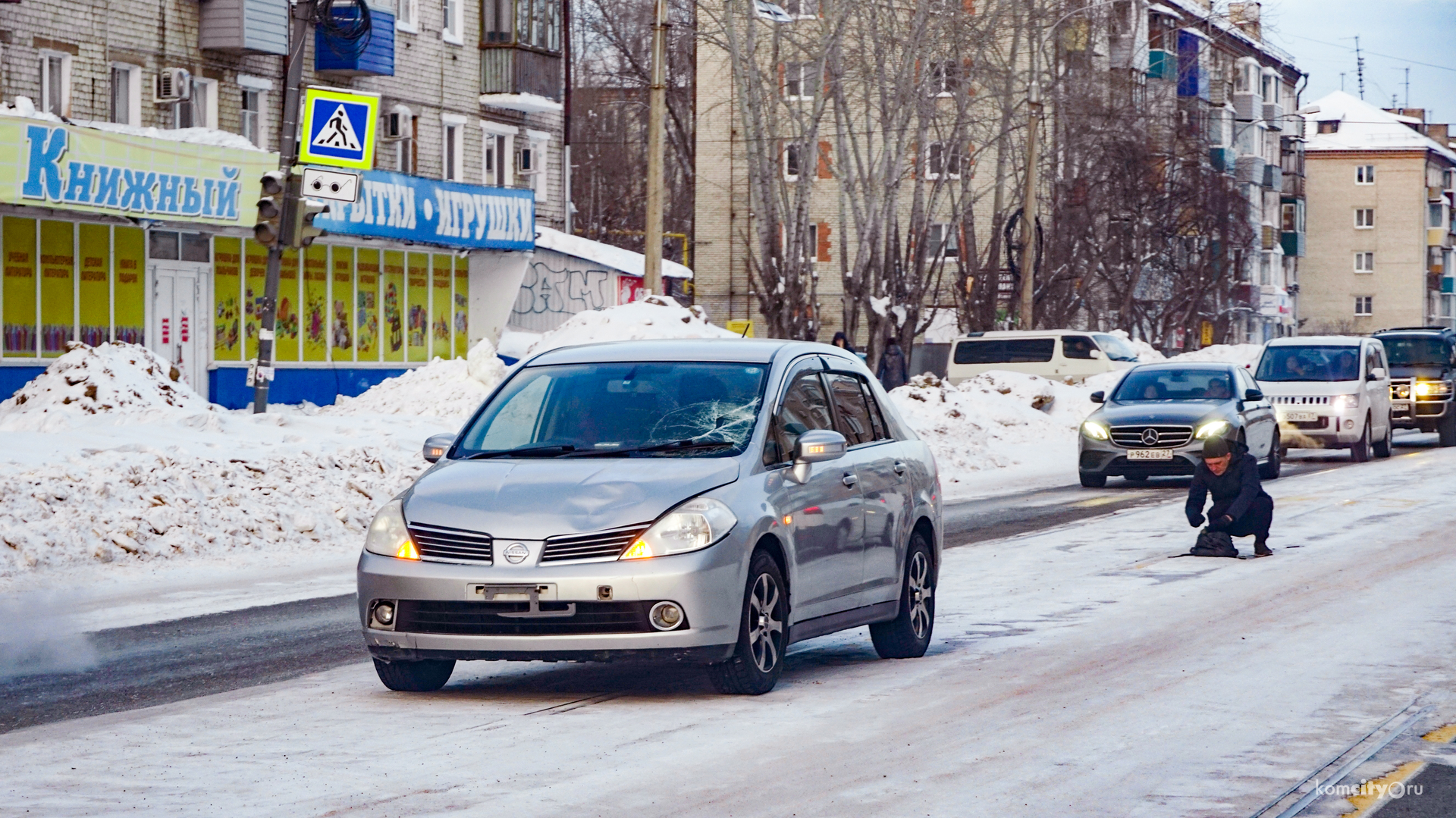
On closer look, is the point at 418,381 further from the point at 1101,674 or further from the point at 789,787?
the point at 789,787

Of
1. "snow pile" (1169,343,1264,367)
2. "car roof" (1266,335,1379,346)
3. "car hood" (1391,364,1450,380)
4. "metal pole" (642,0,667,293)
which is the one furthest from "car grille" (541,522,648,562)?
"snow pile" (1169,343,1264,367)

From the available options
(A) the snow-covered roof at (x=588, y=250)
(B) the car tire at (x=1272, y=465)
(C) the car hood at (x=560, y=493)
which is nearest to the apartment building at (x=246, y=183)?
(A) the snow-covered roof at (x=588, y=250)

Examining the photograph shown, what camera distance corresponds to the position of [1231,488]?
14875 mm

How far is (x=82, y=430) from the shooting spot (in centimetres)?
1855

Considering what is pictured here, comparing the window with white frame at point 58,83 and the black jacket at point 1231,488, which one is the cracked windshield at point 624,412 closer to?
the black jacket at point 1231,488

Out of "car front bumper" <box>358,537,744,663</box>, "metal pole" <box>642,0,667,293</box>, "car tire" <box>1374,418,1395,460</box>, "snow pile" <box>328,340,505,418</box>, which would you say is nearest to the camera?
"car front bumper" <box>358,537,744,663</box>

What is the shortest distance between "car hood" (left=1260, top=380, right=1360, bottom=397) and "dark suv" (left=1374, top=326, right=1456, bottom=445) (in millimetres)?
5389

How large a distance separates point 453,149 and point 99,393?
20092 mm

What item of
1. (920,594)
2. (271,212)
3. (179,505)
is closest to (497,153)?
(271,212)

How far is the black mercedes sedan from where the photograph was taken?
898 inches

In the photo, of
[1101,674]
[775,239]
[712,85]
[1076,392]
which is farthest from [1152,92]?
[1101,674]

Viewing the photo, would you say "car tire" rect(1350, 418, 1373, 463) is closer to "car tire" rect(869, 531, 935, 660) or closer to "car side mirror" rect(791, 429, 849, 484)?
"car tire" rect(869, 531, 935, 660)

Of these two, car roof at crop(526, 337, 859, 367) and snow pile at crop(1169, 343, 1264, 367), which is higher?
car roof at crop(526, 337, 859, 367)

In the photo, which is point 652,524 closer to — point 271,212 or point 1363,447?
point 271,212
